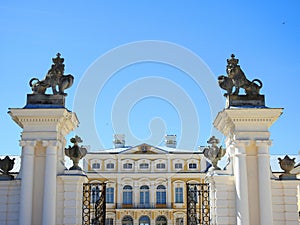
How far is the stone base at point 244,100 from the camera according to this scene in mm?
14094

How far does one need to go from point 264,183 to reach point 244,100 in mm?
2455

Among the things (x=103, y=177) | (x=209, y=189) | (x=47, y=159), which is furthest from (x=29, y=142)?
(x=103, y=177)

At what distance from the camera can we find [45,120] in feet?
45.7

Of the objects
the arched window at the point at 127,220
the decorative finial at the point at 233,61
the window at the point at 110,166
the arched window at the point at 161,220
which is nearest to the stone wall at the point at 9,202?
the decorative finial at the point at 233,61

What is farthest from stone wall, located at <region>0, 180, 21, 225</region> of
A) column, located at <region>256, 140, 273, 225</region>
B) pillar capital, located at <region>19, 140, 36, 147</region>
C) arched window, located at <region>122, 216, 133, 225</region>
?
arched window, located at <region>122, 216, 133, 225</region>

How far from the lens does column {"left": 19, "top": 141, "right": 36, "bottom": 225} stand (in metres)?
13.5

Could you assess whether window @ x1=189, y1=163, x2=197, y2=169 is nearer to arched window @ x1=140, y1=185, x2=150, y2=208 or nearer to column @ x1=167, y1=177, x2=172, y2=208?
column @ x1=167, y1=177, x2=172, y2=208

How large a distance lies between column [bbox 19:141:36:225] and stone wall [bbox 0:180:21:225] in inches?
13.0

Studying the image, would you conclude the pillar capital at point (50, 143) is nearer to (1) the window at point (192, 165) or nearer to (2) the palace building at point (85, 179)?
(2) the palace building at point (85, 179)

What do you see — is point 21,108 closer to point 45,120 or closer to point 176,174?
point 45,120

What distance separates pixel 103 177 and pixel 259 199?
34.7 m

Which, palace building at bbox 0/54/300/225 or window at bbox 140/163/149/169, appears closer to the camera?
palace building at bbox 0/54/300/225

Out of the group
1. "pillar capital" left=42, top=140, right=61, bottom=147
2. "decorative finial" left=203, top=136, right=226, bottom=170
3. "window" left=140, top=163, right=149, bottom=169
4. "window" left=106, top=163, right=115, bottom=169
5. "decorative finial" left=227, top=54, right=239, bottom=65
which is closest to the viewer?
"pillar capital" left=42, top=140, right=61, bottom=147

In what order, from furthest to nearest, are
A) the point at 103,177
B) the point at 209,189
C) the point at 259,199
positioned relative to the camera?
the point at 103,177 → the point at 209,189 → the point at 259,199
